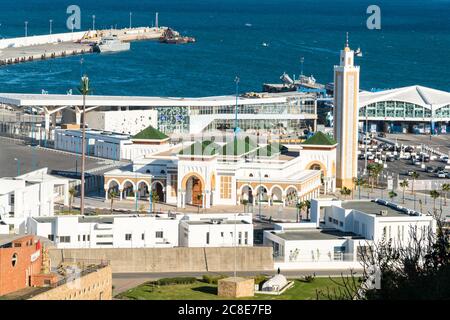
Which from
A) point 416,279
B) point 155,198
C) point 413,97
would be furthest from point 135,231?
point 413,97

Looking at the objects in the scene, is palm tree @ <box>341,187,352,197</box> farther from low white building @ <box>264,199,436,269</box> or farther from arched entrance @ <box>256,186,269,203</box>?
low white building @ <box>264,199,436,269</box>

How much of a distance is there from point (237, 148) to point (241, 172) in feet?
5.65

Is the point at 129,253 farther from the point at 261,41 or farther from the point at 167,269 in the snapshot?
the point at 261,41

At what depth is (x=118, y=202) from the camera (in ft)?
156

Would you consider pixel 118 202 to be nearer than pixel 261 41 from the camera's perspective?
Yes

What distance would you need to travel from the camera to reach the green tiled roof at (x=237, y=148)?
49656 mm

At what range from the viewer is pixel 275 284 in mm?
35219

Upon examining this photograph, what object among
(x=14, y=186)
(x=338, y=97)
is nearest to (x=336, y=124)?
(x=338, y=97)

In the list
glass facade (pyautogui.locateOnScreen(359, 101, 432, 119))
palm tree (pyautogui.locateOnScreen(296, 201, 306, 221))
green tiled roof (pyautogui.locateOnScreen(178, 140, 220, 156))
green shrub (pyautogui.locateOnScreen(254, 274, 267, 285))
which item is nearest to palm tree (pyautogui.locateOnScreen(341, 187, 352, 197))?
palm tree (pyautogui.locateOnScreen(296, 201, 306, 221))

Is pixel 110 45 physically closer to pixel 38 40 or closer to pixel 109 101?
pixel 38 40

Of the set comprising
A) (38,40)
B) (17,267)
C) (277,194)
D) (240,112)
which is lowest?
(17,267)

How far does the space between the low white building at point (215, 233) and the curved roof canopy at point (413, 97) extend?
3121 cm

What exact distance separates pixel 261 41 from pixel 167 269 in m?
95.6

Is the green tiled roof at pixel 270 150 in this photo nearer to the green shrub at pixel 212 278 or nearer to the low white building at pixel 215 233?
the low white building at pixel 215 233
